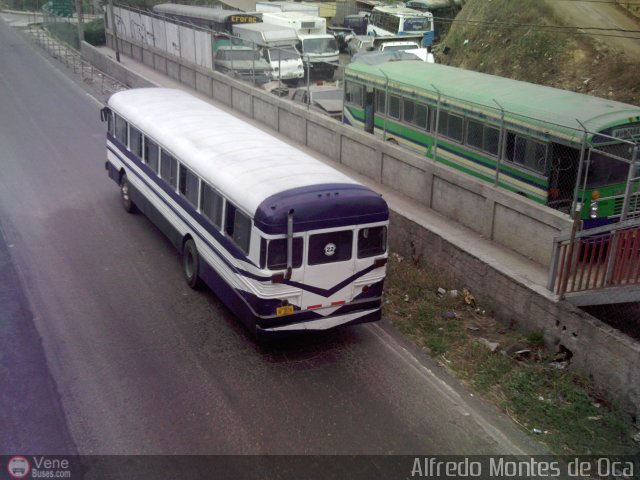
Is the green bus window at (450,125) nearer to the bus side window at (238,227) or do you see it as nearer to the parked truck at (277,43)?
the bus side window at (238,227)

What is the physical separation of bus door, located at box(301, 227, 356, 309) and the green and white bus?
4.27 m

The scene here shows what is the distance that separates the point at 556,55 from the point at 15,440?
984 inches

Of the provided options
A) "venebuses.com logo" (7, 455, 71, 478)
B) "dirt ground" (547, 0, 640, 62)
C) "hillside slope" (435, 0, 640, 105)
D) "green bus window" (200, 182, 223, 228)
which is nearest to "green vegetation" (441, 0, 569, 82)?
"hillside slope" (435, 0, 640, 105)

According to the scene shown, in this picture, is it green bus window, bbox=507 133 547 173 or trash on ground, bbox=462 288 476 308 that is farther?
green bus window, bbox=507 133 547 173

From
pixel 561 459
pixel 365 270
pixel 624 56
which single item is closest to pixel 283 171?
pixel 365 270

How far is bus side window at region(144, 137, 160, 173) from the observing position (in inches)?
524

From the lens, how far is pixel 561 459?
790 centimetres

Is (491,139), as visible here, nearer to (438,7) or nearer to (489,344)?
(489,344)

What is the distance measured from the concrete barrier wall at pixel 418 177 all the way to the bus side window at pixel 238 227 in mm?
5242

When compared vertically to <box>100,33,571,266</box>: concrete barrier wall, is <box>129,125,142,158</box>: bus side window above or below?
above

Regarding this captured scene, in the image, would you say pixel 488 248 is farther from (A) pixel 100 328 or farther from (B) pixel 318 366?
(A) pixel 100 328

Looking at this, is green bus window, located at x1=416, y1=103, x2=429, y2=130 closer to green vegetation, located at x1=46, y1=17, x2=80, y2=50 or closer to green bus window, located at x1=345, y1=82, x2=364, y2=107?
green bus window, located at x1=345, y1=82, x2=364, y2=107

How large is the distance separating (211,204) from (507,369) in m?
5.07

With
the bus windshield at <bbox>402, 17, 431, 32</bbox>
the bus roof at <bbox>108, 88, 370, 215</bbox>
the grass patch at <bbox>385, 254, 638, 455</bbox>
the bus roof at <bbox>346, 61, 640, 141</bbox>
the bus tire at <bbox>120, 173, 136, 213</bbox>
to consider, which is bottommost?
the grass patch at <bbox>385, 254, 638, 455</bbox>
